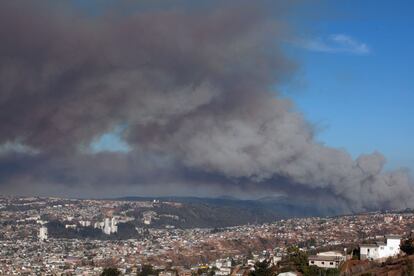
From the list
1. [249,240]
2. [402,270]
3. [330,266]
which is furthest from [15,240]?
[402,270]

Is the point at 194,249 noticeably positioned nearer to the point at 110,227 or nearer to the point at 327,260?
the point at 327,260

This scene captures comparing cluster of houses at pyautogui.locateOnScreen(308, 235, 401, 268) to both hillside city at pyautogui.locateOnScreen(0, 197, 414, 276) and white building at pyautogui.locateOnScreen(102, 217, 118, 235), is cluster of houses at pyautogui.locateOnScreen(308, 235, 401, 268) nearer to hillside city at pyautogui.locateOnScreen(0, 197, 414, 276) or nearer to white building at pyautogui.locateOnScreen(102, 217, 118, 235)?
hillside city at pyautogui.locateOnScreen(0, 197, 414, 276)

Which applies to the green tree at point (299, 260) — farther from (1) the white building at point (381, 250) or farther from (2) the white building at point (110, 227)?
(2) the white building at point (110, 227)

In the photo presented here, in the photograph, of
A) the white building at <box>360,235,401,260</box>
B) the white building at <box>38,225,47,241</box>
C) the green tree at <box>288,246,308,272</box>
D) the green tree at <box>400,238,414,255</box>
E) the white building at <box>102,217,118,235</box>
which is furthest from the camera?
the white building at <box>102,217,118,235</box>

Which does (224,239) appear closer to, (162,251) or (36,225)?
(162,251)

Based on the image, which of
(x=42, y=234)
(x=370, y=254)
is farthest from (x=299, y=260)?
(x=42, y=234)

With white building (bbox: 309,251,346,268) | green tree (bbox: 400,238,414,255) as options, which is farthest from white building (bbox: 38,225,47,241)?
green tree (bbox: 400,238,414,255)

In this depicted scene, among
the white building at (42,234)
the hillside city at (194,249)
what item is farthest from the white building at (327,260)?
the white building at (42,234)

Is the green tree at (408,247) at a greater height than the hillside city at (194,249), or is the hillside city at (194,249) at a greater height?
the green tree at (408,247)

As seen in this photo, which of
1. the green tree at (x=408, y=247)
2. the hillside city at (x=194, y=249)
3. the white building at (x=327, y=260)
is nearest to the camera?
the green tree at (x=408, y=247)

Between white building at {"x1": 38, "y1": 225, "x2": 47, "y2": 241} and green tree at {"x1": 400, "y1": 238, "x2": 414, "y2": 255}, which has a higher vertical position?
green tree at {"x1": 400, "y1": 238, "x2": 414, "y2": 255}
